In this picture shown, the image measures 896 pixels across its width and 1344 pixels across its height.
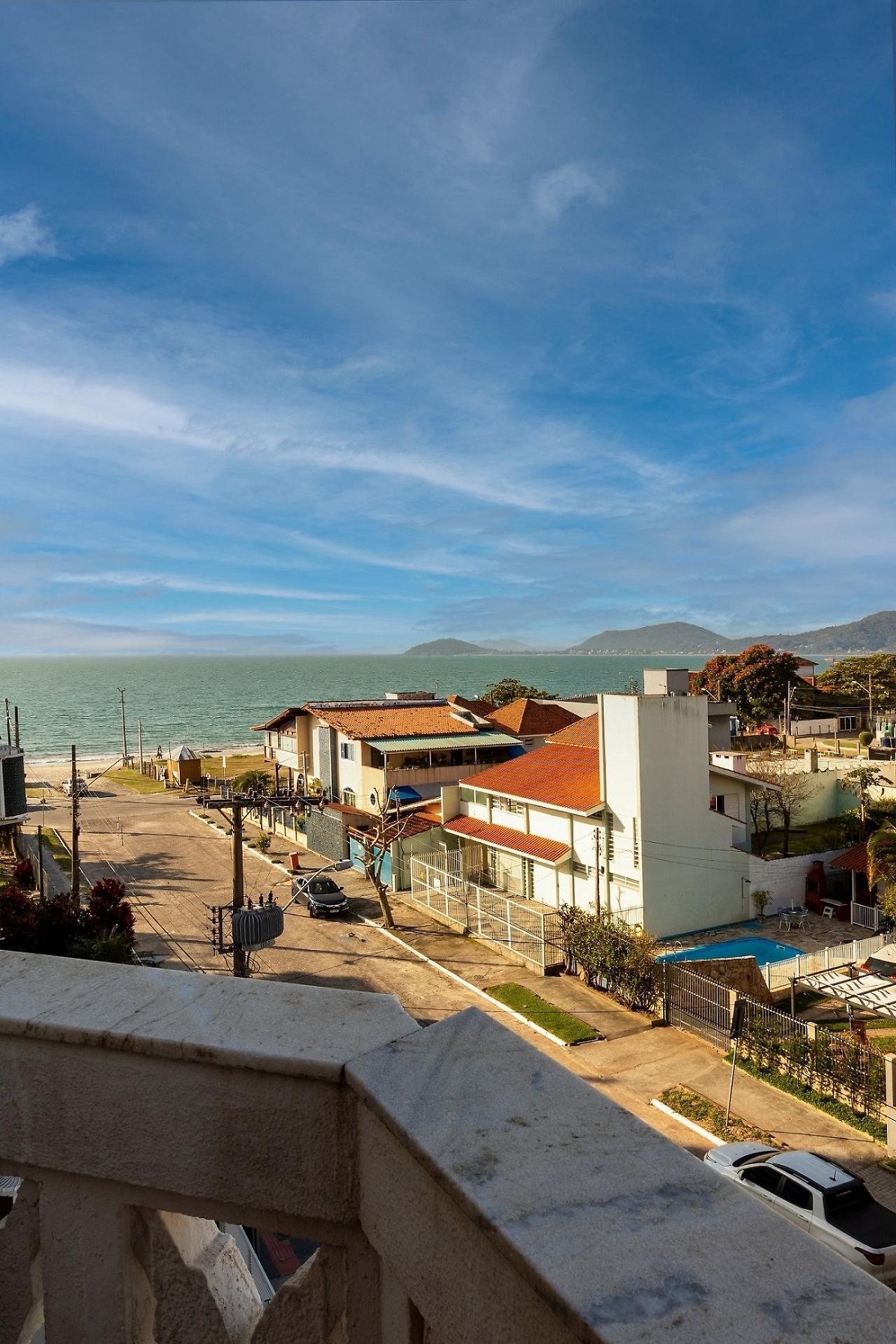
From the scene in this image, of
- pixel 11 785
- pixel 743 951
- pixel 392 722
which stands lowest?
pixel 743 951

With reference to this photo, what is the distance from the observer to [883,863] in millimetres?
24438

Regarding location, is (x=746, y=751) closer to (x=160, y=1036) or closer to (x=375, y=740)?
(x=375, y=740)

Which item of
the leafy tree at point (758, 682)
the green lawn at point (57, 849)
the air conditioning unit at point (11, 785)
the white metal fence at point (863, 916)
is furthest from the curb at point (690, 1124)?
the leafy tree at point (758, 682)

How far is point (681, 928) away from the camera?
80.5 feet

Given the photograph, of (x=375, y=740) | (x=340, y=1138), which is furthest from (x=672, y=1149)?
(x=375, y=740)

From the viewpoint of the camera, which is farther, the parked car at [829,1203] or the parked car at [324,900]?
the parked car at [324,900]

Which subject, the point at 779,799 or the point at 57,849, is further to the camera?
the point at 57,849

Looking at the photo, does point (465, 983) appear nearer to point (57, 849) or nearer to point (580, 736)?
point (580, 736)

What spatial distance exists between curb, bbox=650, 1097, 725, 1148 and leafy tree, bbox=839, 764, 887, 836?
2078 centimetres

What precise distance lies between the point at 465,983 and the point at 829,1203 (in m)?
11.5

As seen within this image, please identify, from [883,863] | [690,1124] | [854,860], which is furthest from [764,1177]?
[854,860]

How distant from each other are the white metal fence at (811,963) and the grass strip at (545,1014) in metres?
5.45

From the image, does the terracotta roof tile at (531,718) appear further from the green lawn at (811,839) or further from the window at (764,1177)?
the window at (764,1177)

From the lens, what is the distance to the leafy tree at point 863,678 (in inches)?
2827
